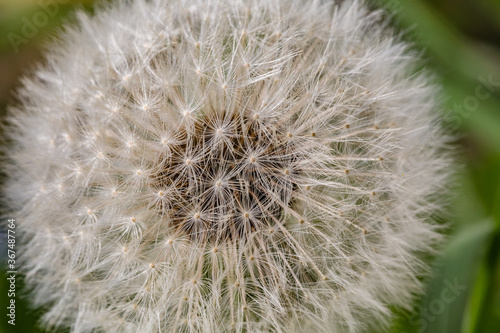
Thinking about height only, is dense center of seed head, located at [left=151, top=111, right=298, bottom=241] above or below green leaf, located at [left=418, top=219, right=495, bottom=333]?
above

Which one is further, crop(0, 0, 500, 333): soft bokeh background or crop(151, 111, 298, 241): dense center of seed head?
crop(0, 0, 500, 333): soft bokeh background

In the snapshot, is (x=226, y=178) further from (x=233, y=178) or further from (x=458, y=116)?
(x=458, y=116)

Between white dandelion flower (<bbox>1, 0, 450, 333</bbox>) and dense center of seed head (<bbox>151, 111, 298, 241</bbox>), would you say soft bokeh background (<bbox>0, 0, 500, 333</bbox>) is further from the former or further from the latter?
dense center of seed head (<bbox>151, 111, 298, 241</bbox>)

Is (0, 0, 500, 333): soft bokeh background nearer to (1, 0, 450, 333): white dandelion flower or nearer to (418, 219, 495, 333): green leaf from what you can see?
(418, 219, 495, 333): green leaf

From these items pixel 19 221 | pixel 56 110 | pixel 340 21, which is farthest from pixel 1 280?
pixel 340 21

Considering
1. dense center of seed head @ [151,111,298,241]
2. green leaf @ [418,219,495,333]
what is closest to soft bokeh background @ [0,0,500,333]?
green leaf @ [418,219,495,333]

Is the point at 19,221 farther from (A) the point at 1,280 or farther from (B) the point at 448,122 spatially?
(B) the point at 448,122
